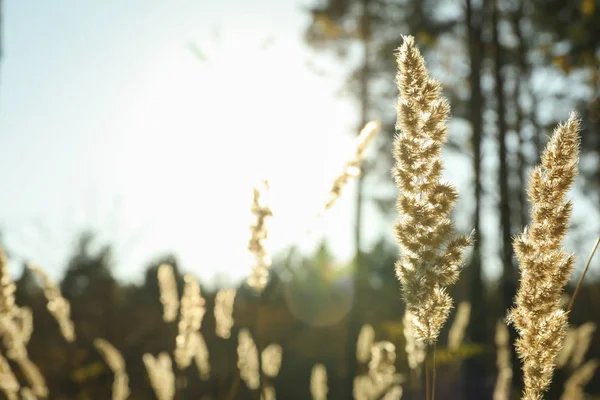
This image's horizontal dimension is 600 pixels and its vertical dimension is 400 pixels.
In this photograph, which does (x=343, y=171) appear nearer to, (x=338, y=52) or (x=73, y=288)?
(x=338, y=52)

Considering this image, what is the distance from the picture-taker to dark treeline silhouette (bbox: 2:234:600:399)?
1095 centimetres

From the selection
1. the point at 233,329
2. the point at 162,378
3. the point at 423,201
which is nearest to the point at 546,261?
the point at 423,201

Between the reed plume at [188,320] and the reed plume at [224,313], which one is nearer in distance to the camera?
the reed plume at [188,320]

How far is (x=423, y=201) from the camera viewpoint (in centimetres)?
115

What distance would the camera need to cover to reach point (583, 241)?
11430mm

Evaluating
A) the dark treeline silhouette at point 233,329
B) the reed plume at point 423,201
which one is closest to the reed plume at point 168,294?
the reed plume at point 423,201

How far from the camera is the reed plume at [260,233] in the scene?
1.50 m

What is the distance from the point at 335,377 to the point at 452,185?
15334 mm

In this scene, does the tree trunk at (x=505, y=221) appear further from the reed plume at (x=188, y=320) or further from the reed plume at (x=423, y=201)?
the reed plume at (x=423, y=201)

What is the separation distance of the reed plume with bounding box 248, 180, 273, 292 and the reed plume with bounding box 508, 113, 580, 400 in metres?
0.65

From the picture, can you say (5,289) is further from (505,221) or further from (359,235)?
(359,235)

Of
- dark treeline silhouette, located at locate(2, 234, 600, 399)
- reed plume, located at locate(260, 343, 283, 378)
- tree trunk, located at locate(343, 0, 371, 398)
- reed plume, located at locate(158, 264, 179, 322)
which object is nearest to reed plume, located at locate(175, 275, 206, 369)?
reed plume, located at locate(158, 264, 179, 322)

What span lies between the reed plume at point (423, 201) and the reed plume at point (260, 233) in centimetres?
45

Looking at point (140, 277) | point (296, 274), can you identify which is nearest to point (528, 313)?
point (140, 277)
